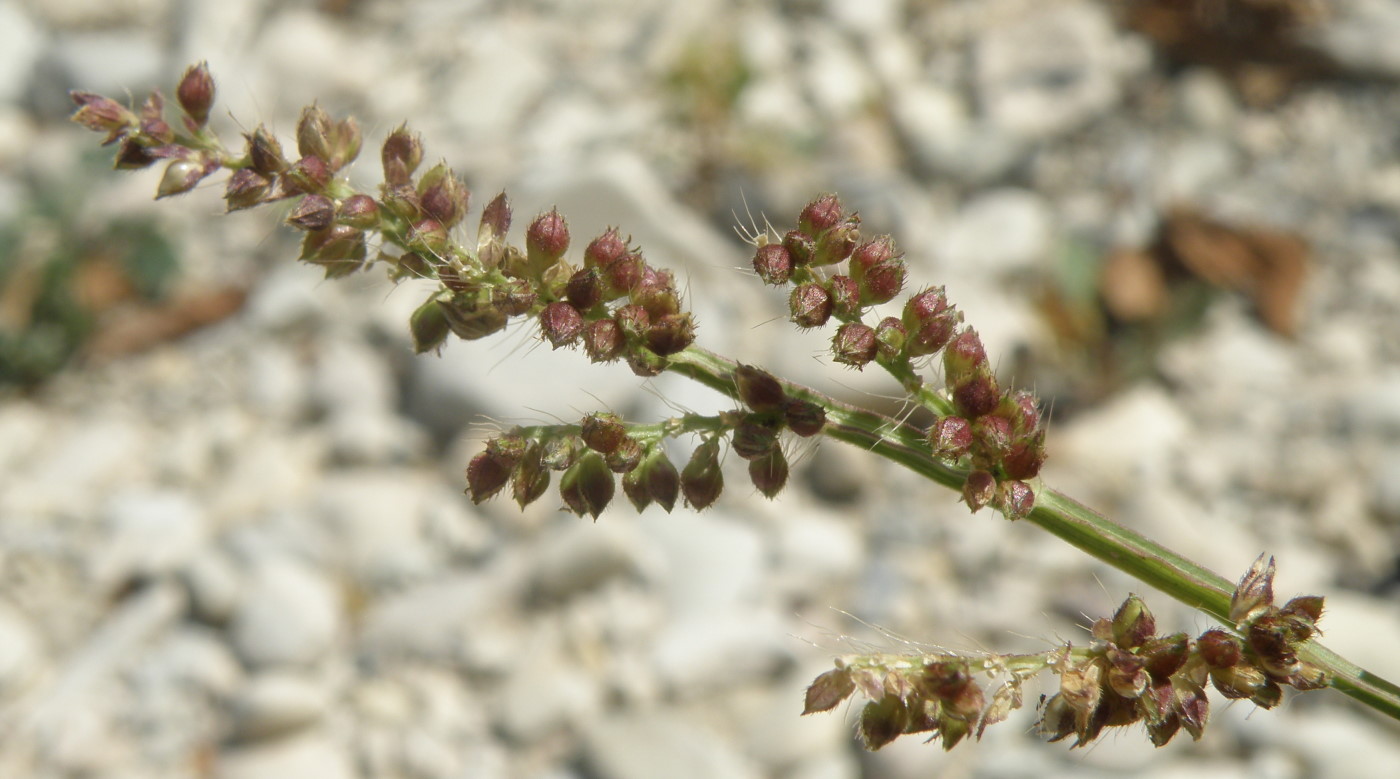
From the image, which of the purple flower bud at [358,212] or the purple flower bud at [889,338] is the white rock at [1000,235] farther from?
the purple flower bud at [358,212]

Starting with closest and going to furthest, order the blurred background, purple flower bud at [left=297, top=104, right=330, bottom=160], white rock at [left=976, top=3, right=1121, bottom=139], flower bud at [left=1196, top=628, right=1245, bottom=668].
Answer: flower bud at [left=1196, top=628, right=1245, bottom=668], purple flower bud at [left=297, top=104, right=330, bottom=160], the blurred background, white rock at [left=976, top=3, right=1121, bottom=139]

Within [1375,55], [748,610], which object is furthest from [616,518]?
[1375,55]

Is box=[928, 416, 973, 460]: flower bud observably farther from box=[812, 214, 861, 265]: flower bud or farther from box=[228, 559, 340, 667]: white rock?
box=[228, 559, 340, 667]: white rock

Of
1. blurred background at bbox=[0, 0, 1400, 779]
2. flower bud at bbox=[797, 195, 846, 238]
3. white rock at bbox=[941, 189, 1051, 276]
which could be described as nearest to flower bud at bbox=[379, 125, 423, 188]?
flower bud at bbox=[797, 195, 846, 238]

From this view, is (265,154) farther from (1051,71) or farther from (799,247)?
(1051,71)

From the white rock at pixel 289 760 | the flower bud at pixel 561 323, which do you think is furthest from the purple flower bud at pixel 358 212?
the white rock at pixel 289 760

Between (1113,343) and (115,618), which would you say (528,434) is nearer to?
(115,618)
